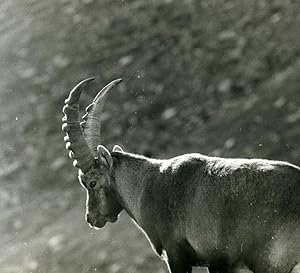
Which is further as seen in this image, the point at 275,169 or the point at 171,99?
the point at 171,99

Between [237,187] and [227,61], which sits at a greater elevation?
[237,187]

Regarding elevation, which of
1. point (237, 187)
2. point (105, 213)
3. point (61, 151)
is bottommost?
point (61, 151)

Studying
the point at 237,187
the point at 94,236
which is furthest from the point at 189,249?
the point at 94,236

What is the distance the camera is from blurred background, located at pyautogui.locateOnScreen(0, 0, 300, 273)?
1255 centimetres

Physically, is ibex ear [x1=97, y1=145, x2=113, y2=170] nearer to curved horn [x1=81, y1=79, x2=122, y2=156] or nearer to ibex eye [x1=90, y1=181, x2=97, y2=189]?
curved horn [x1=81, y1=79, x2=122, y2=156]

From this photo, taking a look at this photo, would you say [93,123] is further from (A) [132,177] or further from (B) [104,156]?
(A) [132,177]

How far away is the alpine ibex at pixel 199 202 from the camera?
5.82 metres

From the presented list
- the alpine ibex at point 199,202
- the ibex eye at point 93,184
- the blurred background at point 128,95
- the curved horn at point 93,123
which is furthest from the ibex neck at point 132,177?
the blurred background at point 128,95

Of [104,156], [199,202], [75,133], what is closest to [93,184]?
[104,156]

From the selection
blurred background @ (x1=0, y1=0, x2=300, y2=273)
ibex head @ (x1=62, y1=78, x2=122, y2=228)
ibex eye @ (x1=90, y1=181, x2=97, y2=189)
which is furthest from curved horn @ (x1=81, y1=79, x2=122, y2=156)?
blurred background @ (x1=0, y1=0, x2=300, y2=273)

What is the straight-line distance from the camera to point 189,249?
6.41m

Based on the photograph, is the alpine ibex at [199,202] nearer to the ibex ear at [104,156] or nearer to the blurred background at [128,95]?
the ibex ear at [104,156]

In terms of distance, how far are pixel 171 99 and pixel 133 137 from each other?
1160mm

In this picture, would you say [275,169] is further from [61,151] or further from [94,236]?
[61,151]
